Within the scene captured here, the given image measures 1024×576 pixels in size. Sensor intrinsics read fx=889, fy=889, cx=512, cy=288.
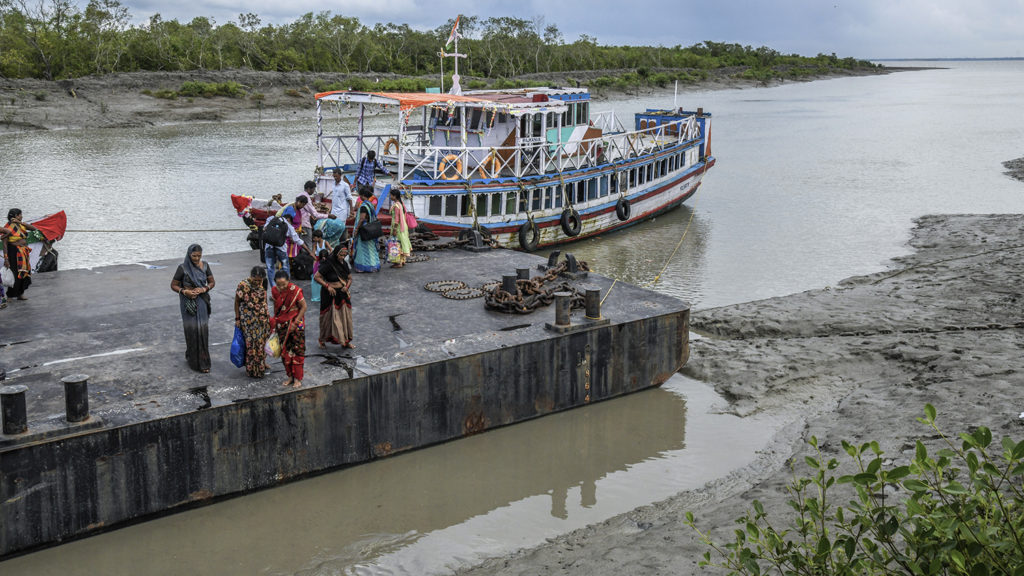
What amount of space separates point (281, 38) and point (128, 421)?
89610 mm

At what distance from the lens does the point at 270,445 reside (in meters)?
9.72

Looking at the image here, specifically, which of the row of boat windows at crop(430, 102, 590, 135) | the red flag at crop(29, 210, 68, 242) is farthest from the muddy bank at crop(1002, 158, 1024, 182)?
the red flag at crop(29, 210, 68, 242)

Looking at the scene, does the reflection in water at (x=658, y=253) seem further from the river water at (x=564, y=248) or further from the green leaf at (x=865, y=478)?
the green leaf at (x=865, y=478)

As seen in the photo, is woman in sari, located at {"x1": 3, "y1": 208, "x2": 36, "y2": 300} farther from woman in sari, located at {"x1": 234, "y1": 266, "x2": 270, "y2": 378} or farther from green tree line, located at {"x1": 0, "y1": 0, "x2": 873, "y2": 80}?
green tree line, located at {"x1": 0, "y1": 0, "x2": 873, "y2": 80}

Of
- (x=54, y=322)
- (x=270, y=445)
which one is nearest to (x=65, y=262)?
(x=54, y=322)

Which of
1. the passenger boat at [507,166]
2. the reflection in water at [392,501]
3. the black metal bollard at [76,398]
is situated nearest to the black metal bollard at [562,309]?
the reflection in water at [392,501]

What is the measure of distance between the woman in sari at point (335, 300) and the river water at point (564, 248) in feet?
5.42

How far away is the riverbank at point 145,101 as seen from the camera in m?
52.4

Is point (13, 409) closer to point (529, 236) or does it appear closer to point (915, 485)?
point (915, 485)

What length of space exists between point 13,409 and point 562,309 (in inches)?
258

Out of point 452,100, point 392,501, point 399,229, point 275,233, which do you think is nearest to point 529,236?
point 452,100

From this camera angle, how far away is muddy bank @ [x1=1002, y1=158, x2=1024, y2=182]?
38384 millimetres

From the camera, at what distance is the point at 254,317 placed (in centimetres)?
978

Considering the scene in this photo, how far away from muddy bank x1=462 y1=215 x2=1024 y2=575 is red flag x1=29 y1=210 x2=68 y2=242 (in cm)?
966
